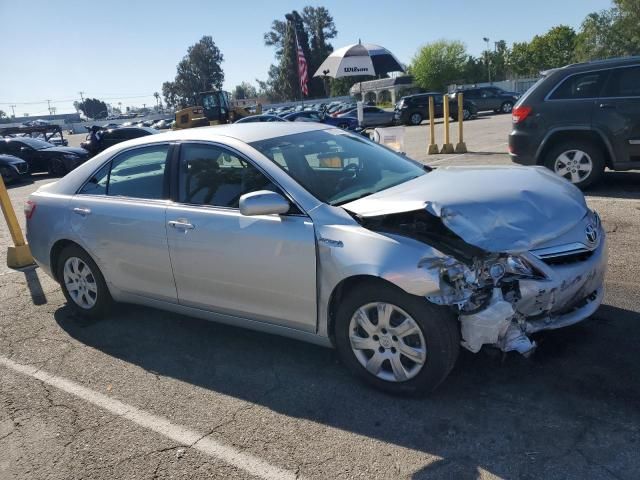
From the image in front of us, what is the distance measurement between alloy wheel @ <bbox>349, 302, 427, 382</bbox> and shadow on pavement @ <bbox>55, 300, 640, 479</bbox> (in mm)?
180

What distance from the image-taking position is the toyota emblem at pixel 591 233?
3348 millimetres

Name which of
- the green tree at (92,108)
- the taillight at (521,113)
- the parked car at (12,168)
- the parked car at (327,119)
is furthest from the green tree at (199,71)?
the taillight at (521,113)

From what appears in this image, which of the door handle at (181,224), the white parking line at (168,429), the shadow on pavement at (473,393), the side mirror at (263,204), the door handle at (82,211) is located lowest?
the white parking line at (168,429)

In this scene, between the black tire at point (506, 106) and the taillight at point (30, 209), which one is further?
the black tire at point (506, 106)

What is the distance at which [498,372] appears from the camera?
3338 mm

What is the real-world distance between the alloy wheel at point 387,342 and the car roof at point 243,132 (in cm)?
156

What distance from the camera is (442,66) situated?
78.6m

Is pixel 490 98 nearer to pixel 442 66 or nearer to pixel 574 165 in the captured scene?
pixel 574 165

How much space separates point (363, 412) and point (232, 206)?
160 cm

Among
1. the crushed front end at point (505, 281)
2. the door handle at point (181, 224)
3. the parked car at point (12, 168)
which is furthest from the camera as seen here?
the parked car at point (12, 168)

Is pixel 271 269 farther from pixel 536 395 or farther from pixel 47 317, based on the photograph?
pixel 47 317

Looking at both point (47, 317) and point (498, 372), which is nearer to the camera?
point (498, 372)

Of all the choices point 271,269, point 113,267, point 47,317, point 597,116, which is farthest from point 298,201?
point 597,116

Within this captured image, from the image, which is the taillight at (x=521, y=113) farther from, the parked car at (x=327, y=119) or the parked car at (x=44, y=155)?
the parked car at (x=327, y=119)
